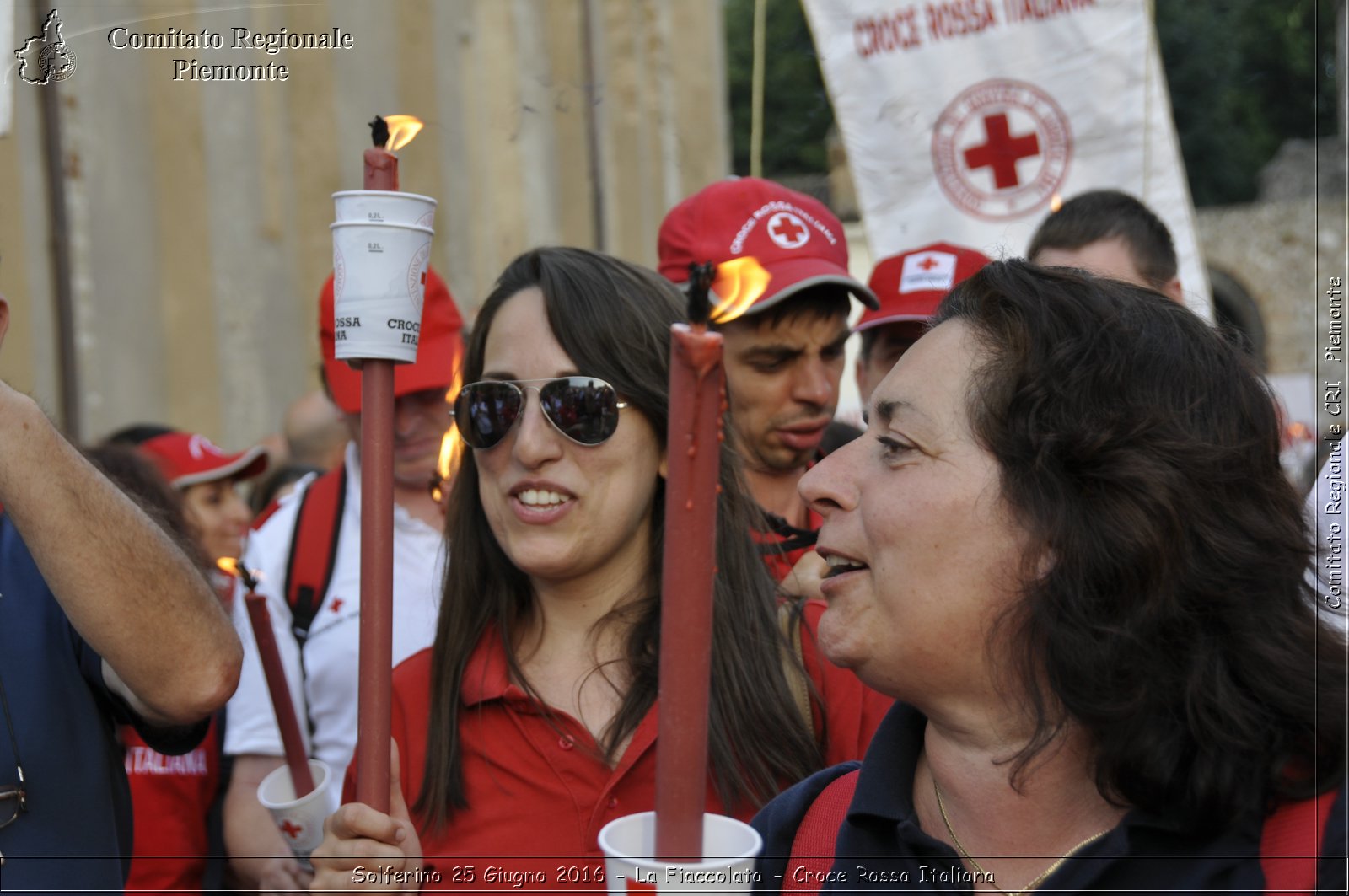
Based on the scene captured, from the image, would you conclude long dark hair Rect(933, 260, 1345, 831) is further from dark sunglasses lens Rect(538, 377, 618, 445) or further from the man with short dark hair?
the man with short dark hair

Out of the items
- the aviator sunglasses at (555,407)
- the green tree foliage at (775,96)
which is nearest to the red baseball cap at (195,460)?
the aviator sunglasses at (555,407)

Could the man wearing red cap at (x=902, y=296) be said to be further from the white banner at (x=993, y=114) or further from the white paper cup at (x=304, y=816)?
the white paper cup at (x=304, y=816)

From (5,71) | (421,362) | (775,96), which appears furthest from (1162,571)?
(775,96)

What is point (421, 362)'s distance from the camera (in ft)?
12.3

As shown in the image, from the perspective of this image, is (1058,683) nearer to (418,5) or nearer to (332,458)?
(332,458)

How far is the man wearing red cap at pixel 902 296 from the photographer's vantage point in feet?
11.6

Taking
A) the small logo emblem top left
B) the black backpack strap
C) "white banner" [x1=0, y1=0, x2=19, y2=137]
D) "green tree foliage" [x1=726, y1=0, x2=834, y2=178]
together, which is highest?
"green tree foliage" [x1=726, y1=0, x2=834, y2=178]

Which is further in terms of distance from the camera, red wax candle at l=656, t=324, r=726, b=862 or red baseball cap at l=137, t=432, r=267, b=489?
red baseball cap at l=137, t=432, r=267, b=489

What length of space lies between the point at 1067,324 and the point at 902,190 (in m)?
3.34

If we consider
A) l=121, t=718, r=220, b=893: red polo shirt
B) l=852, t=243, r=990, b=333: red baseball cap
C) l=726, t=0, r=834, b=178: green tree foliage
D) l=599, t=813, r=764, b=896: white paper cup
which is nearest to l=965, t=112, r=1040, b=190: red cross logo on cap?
l=852, t=243, r=990, b=333: red baseball cap

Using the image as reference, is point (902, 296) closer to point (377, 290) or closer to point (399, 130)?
point (399, 130)

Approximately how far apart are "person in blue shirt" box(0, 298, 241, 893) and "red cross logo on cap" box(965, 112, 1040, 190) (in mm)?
3341

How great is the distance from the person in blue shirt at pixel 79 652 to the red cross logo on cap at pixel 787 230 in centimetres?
173

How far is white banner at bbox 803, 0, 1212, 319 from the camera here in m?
4.64
